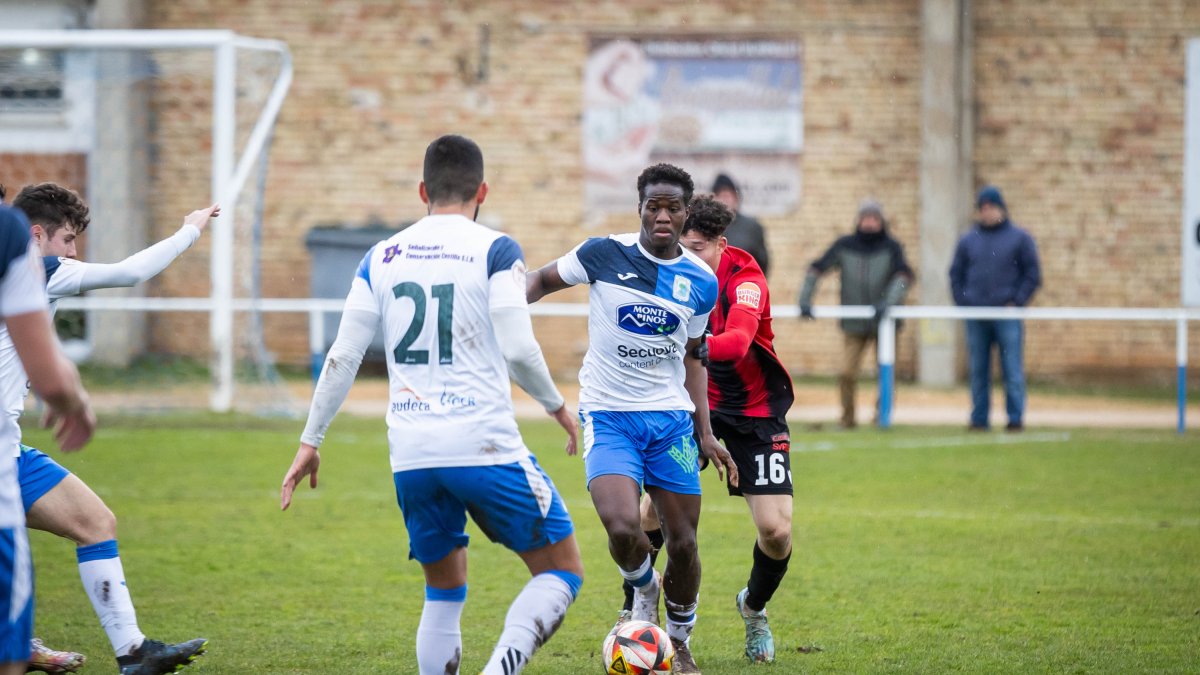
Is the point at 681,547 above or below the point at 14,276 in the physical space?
below

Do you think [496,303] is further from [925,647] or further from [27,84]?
[27,84]

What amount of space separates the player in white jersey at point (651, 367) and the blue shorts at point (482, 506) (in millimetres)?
1004

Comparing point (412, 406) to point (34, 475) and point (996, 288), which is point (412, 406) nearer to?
point (34, 475)

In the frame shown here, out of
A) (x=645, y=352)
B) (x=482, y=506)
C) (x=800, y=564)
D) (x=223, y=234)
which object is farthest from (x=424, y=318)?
(x=223, y=234)

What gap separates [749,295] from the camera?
20.7 ft

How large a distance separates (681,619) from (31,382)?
10.1 ft

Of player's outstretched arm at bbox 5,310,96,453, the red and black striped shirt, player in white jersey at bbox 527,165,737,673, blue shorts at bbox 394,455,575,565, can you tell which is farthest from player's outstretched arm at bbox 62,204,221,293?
the red and black striped shirt

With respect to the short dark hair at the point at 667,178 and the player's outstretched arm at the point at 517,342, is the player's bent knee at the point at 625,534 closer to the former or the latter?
the player's outstretched arm at the point at 517,342

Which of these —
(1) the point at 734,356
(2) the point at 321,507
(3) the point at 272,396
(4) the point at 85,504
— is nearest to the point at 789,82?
(3) the point at 272,396

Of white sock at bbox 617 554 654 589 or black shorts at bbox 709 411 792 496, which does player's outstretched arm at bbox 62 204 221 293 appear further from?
black shorts at bbox 709 411 792 496

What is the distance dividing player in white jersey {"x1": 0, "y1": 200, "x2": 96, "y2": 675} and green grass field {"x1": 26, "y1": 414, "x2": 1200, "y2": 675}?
2209 millimetres

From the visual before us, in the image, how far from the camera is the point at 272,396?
1591 cm

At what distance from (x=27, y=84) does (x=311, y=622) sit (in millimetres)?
12878

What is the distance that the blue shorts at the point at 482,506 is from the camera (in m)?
4.61
